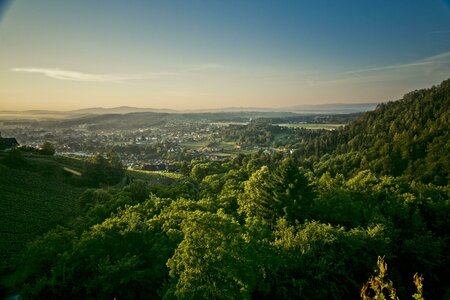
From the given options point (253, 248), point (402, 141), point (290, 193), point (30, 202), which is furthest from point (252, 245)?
point (402, 141)

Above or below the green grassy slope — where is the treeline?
above

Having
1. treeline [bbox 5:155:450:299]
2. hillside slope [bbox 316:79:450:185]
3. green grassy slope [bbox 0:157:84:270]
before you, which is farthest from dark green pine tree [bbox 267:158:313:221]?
hillside slope [bbox 316:79:450:185]

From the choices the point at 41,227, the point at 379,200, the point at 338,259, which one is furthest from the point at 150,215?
the point at 379,200

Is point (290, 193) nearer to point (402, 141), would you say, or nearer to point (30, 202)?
point (30, 202)

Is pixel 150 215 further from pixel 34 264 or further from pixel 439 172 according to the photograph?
pixel 439 172

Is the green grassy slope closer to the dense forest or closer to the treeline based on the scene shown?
the dense forest
